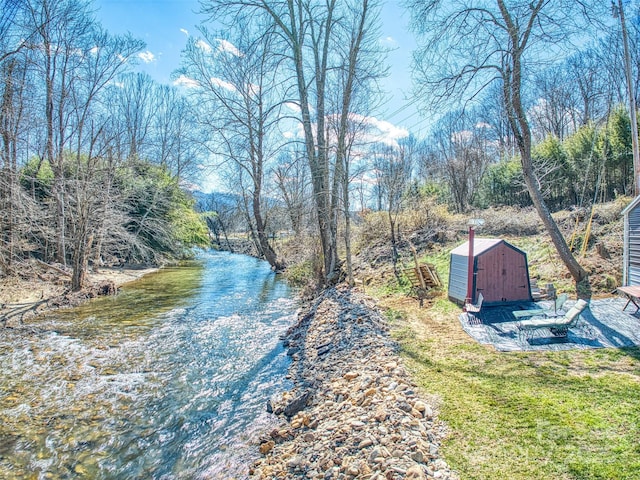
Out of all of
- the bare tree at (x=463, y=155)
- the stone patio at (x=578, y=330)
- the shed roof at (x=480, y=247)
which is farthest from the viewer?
the bare tree at (x=463, y=155)

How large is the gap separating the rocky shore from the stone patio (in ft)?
5.87

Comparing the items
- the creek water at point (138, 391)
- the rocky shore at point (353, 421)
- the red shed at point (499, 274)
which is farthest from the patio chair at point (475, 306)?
the creek water at point (138, 391)

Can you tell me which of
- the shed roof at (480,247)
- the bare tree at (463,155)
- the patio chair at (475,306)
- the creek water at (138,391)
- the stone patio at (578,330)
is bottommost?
the creek water at (138,391)

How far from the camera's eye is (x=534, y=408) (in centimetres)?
375

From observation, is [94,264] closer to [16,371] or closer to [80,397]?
[16,371]

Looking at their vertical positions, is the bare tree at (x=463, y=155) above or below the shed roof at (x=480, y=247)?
above

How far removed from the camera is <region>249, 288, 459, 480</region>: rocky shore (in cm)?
312

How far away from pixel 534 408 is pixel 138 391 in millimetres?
5665

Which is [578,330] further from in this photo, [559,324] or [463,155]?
[463,155]

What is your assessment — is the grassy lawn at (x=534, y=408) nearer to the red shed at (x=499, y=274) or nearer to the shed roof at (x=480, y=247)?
the red shed at (x=499, y=274)

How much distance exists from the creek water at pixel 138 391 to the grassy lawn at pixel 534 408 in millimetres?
2432

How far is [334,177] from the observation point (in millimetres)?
11898

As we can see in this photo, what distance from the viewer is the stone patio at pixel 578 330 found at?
5.45 metres

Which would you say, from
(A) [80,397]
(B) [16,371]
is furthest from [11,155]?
(A) [80,397]
